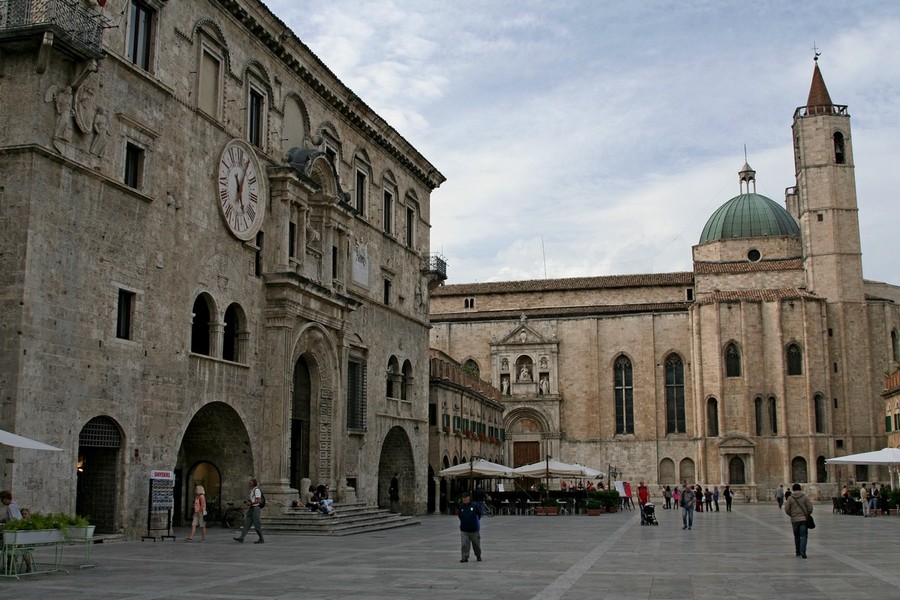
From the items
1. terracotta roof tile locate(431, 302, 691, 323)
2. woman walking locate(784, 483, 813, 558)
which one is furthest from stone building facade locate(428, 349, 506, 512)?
woman walking locate(784, 483, 813, 558)

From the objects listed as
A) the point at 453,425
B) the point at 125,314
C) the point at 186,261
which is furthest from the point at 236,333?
the point at 453,425

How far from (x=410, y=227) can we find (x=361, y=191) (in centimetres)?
545

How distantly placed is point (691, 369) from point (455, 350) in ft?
60.9

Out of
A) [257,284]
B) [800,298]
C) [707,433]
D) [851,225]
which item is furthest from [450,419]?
[851,225]

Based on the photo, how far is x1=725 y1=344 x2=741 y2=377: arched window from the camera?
67250 millimetres

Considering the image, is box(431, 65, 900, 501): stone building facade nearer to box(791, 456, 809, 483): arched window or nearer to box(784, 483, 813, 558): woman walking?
box(791, 456, 809, 483): arched window

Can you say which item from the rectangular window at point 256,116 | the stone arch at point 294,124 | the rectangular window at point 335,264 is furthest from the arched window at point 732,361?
the rectangular window at point 256,116

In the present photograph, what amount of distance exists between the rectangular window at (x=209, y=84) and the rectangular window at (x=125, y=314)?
20.8 ft

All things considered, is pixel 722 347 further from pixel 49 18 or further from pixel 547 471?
pixel 49 18

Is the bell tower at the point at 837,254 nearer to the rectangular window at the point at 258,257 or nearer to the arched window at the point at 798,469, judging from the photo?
the arched window at the point at 798,469

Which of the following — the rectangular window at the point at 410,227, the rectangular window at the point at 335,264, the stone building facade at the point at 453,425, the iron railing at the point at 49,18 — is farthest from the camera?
the stone building facade at the point at 453,425

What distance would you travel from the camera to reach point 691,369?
2773 inches

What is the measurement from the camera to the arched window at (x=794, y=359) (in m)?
65.9

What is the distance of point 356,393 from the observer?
35.1m
